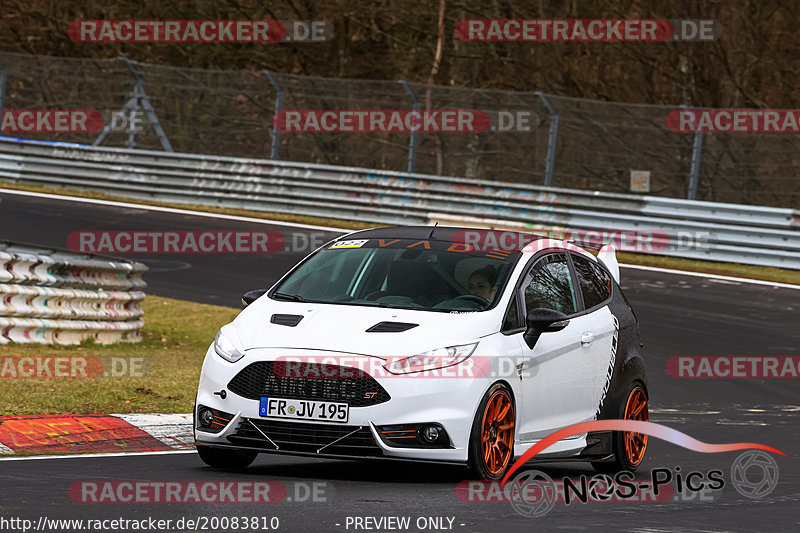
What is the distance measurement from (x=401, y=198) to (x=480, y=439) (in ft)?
61.7

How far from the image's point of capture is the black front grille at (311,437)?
26.5 ft

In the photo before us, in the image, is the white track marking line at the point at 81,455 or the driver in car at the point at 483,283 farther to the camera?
the driver in car at the point at 483,283

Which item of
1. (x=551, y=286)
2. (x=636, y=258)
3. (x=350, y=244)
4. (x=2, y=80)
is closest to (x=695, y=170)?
(x=636, y=258)

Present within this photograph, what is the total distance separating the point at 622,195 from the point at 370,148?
5.93m

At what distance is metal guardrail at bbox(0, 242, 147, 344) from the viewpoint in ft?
48.1

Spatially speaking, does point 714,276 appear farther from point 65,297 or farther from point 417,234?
point 417,234

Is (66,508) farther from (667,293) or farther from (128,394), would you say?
(667,293)

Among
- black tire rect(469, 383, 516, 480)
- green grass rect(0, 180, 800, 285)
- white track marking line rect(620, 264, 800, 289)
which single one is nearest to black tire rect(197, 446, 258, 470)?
black tire rect(469, 383, 516, 480)

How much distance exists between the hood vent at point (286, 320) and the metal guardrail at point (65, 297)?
21.9 ft

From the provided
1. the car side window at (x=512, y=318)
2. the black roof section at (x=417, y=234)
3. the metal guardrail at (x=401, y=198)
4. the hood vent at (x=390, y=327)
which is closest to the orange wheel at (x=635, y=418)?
the black roof section at (x=417, y=234)

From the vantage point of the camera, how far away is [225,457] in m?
8.76

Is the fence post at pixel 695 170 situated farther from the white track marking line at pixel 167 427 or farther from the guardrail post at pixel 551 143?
the white track marking line at pixel 167 427

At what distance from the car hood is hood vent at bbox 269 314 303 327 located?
0.03 m

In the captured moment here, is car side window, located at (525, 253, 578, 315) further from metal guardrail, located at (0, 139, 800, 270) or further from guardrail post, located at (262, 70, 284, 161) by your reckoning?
guardrail post, located at (262, 70, 284, 161)
